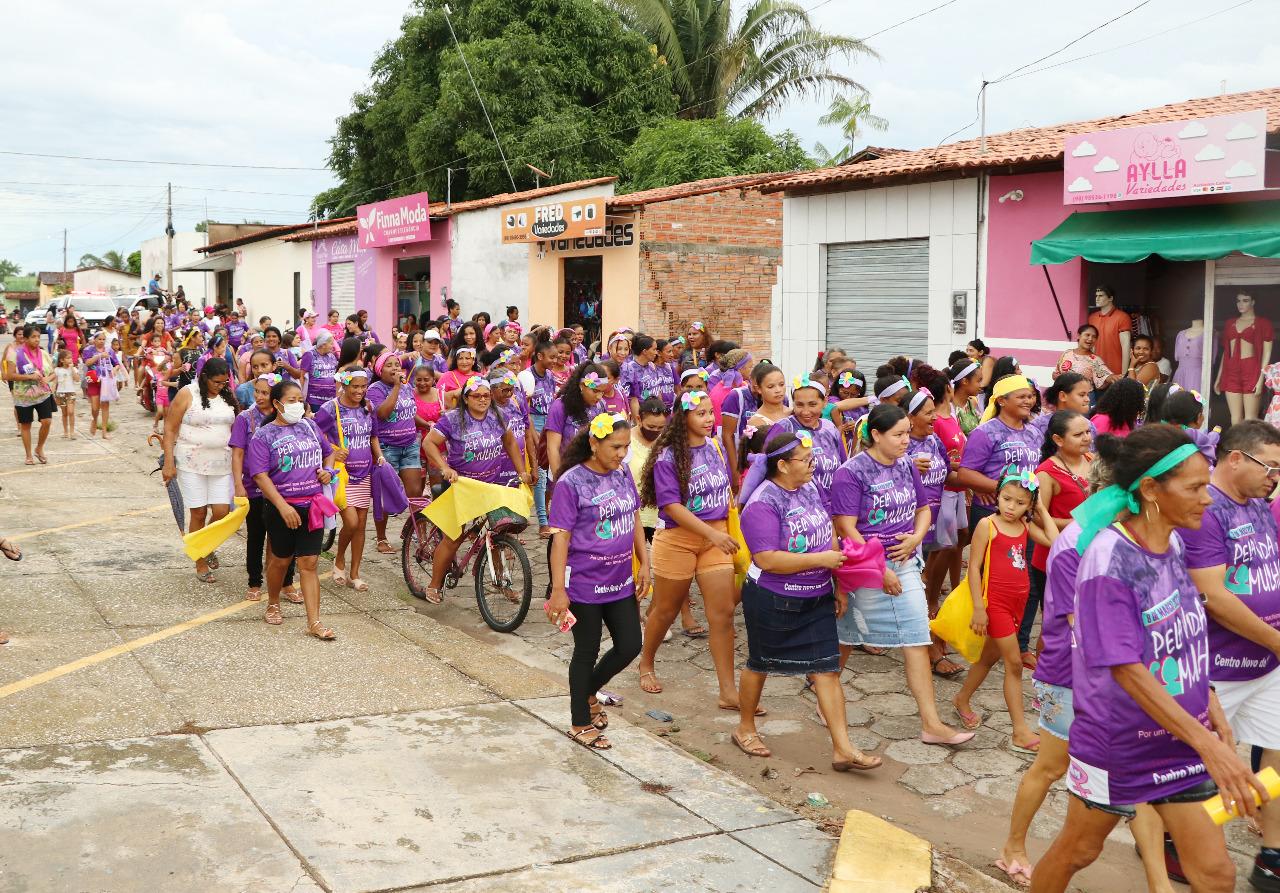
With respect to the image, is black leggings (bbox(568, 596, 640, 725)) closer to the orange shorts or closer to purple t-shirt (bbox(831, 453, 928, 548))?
the orange shorts

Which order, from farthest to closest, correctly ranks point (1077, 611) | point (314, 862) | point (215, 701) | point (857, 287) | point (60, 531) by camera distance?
point (857, 287) → point (60, 531) → point (215, 701) → point (314, 862) → point (1077, 611)

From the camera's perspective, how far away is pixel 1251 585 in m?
4.73

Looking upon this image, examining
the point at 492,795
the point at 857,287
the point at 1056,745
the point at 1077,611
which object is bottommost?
the point at 492,795

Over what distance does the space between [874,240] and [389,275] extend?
51.4 ft

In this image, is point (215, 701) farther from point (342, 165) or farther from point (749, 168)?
point (342, 165)

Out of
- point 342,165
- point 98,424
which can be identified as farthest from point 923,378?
point 342,165

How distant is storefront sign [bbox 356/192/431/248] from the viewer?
25.4m

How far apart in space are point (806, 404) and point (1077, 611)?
3.76 m

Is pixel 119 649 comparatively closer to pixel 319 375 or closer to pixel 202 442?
pixel 202 442

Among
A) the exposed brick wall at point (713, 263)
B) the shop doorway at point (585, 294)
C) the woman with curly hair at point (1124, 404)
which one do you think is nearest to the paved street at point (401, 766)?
the woman with curly hair at point (1124, 404)

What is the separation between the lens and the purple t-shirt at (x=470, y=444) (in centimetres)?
882

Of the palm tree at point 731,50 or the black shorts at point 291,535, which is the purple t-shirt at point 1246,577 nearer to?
the black shorts at point 291,535

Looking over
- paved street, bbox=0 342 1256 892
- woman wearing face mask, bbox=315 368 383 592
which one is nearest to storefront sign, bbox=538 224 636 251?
woman wearing face mask, bbox=315 368 383 592

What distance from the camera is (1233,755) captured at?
3.46 m
